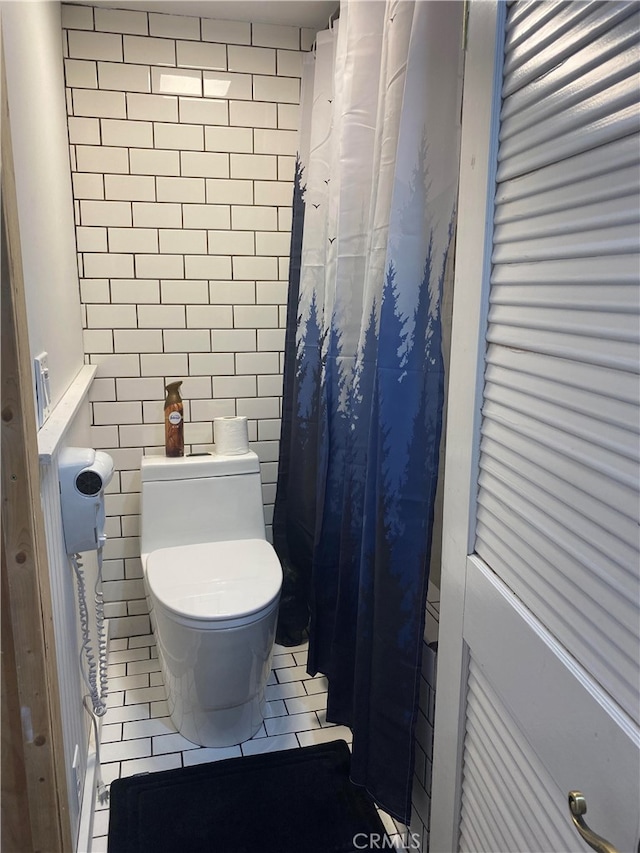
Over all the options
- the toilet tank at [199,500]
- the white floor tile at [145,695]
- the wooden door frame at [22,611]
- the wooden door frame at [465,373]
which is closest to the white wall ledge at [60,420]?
the wooden door frame at [22,611]

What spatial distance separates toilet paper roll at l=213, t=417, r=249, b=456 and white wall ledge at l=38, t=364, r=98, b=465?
496mm

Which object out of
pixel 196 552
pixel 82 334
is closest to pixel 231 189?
pixel 82 334

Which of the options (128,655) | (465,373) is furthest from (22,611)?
(128,655)

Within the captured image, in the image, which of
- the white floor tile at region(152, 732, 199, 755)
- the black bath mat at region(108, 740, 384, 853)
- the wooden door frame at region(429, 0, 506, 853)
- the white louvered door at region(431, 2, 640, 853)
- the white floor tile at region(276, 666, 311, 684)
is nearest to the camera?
the white louvered door at region(431, 2, 640, 853)

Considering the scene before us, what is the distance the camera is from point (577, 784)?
0.72 meters

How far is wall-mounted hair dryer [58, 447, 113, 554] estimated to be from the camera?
1488 millimetres

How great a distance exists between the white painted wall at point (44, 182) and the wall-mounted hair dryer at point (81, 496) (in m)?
0.18

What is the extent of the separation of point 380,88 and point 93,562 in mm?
1581

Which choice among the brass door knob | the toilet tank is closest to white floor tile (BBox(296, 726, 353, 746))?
the toilet tank

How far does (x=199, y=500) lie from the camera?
2.26 meters

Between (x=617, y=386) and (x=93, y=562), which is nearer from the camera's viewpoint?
(x=617, y=386)

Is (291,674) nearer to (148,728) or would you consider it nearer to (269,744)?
(269,744)

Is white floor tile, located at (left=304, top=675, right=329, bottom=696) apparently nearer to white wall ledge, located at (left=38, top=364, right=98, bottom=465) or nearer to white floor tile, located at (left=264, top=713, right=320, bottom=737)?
white floor tile, located at (left=264, top=713, right=320, bottom=737)

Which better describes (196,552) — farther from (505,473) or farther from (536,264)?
(536,264)
